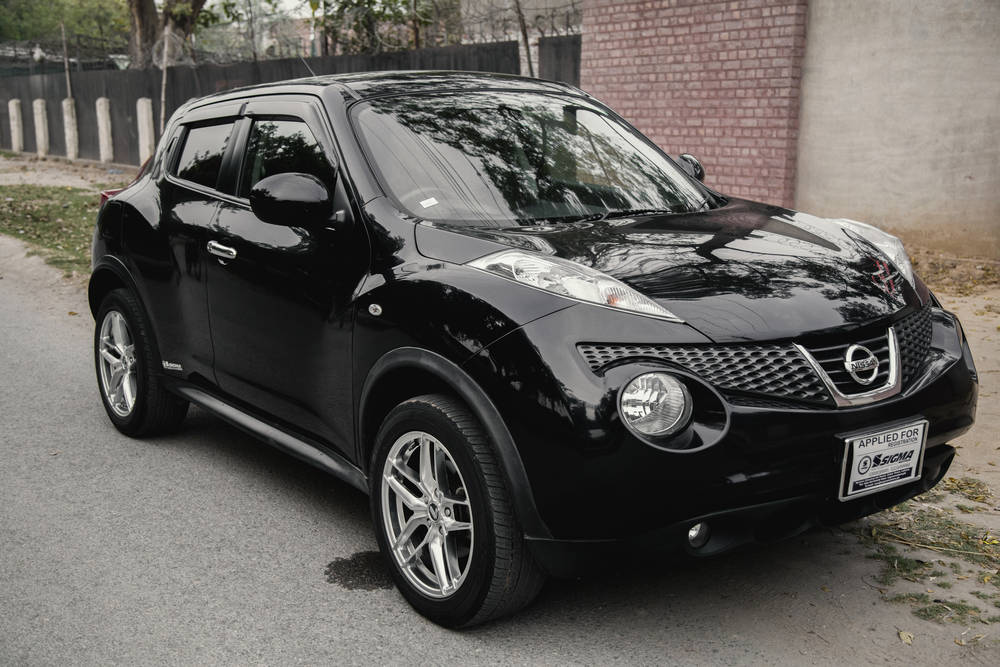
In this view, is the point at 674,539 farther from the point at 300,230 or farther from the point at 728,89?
the point at 728,89

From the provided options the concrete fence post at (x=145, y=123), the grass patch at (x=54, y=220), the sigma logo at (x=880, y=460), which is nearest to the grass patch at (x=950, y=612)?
the sigma logo at (x=880, y=460)

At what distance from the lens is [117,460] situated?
17.3 feet

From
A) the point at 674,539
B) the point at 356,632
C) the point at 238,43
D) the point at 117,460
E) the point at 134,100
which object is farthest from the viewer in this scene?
the point at 134,100

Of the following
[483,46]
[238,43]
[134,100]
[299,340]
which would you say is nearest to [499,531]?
[299,340]

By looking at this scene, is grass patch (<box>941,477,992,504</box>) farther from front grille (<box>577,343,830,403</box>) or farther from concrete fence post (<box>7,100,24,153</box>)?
concrete fence post (<box>7,100,24,153</box>)

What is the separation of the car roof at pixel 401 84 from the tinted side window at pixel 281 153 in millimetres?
172

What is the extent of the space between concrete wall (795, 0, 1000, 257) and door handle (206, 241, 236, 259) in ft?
23.7

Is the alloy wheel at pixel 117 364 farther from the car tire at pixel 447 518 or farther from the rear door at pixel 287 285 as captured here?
the car tire at pixel 447 518

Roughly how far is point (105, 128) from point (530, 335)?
24.5 metres

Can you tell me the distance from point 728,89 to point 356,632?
8.42 metres

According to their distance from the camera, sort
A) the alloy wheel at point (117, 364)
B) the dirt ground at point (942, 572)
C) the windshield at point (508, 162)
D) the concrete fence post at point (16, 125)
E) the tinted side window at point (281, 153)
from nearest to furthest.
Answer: the dirt ground at point (942, 572)
the windshield at point (508, 162)
the tinted side window at point (281, 153)
the alloy wheel at point (117, 364)
the concrete fence post at point (16, 125)

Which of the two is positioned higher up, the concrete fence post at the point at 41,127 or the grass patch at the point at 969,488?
the concrete fence post at the point at 41,127

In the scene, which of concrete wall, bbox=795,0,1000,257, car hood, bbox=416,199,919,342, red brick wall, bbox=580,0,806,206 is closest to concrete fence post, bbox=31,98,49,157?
red brick wall, bbox=580,0,806,206

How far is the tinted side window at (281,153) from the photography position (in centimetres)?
416
